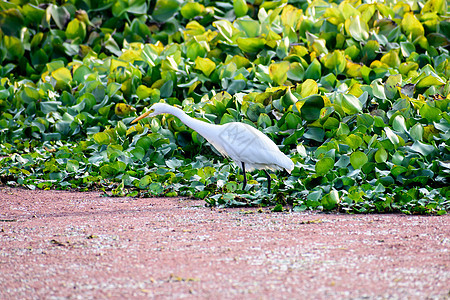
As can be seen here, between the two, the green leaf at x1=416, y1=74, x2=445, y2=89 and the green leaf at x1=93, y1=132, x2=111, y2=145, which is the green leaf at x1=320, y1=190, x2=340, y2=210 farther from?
the green leaf at x1=93, y1=132, x2=111, y2=145

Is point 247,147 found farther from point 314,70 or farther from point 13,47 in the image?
point 13,47

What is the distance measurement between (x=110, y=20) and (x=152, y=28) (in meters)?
0.80

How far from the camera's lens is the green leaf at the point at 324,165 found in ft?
15.2

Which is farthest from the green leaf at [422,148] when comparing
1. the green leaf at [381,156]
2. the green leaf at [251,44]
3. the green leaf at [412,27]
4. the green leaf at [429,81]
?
the green leaf at [251,44]

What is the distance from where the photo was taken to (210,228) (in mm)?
3678

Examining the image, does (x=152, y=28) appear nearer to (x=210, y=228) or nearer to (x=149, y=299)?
(x=210, y=228)

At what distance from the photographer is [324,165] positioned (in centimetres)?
465

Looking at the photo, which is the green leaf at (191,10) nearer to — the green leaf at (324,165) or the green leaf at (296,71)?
the green leaf at (296,71)

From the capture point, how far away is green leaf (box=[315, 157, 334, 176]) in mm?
4641

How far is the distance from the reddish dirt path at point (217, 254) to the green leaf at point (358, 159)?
0.81m

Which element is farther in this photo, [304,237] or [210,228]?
[210,228]

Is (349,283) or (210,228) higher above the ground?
(349,283)

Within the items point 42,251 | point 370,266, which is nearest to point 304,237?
point 370,266

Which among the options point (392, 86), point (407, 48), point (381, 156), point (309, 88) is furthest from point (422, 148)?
point (407, 48)
